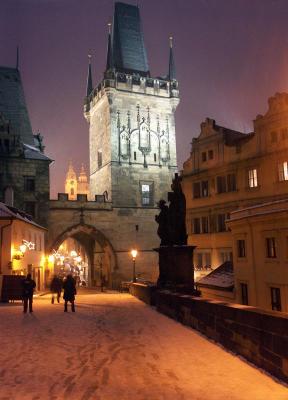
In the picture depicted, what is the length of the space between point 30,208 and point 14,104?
1246 cm

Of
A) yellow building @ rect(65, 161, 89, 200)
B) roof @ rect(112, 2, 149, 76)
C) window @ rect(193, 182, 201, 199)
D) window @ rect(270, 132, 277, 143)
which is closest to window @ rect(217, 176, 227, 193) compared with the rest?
window @ rect(193, 182, 201, 199)

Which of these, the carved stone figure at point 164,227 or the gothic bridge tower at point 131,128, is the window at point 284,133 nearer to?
the carved stone figure at point 164,227

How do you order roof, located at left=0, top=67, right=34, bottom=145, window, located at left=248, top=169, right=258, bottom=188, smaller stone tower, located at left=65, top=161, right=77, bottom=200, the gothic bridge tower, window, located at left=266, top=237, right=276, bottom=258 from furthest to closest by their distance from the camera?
smaller stone tower, located at left=65, top=161, right=77, bottom=200 → the gothic bridge tower → roof, located at left=0, top=67, right=34, bottom=145 → window, located at left=248, top=169, right=258, bottom=188 → window, located at left=266, top=237, right=276, bottom=258

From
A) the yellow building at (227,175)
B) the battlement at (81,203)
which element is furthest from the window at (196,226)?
the battlement at (81,203)

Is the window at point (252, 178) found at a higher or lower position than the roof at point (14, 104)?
lower

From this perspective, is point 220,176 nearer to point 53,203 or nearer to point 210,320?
point 53,203

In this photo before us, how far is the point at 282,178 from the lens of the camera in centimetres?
2822

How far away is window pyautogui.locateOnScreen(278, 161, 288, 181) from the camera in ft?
92.0

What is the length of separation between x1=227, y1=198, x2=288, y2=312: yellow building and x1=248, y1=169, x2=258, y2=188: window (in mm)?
6026

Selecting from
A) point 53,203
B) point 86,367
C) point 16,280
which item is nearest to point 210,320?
point 86,367

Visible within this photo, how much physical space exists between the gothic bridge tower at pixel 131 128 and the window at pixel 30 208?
26.6 feet

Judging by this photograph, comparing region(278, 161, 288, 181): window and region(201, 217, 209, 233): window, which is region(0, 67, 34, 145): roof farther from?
region(278, 161, 288, 181): window

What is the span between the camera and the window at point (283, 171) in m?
28.0

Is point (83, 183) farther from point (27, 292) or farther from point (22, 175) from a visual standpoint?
point (27, 292)
